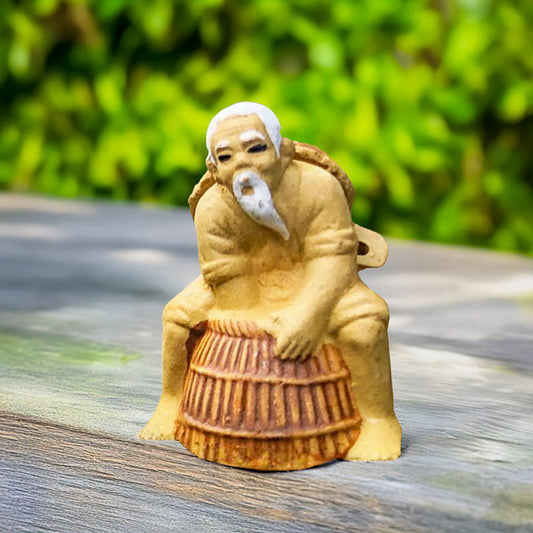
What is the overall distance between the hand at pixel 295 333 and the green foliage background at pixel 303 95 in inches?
118

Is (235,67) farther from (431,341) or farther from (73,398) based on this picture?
(73,398)

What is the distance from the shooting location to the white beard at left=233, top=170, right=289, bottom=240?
5.27 feet

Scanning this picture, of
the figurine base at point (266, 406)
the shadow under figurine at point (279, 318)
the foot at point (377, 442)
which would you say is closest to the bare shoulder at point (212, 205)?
the shadow under figurine at point (279, 318)

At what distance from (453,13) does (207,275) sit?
3.35 metres

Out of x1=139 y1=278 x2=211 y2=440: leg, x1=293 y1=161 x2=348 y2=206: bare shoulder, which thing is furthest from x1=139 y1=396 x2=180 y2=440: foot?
x1=293 y1=161 x2=348 y2=206: bare shoulder

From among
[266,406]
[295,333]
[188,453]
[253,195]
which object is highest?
[253,195]

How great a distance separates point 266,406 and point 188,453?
0.20m

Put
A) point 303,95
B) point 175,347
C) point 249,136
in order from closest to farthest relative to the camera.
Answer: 1. point 249,136
2. point 175,347
3. point 303,95

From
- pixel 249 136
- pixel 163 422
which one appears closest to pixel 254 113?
pixel 249 136

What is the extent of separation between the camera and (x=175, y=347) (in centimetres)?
177

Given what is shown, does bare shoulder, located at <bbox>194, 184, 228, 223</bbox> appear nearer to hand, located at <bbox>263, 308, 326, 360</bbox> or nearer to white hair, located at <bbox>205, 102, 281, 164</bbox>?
white hair, located at <bbox>205, 102, 281, 164</bbox>

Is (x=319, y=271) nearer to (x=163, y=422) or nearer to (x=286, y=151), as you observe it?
(x=286, y=151)

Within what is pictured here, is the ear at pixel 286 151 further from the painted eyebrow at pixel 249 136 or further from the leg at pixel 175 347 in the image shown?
the leg at pixel 175 347

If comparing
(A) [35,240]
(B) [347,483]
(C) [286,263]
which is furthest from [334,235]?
(A) [35,240]
